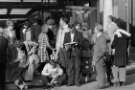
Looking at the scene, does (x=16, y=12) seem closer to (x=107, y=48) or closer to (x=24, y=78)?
(x=24, y=78)

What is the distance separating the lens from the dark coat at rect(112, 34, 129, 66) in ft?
35.8

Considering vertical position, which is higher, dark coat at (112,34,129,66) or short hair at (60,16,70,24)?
short hair at (60,16,70,24)

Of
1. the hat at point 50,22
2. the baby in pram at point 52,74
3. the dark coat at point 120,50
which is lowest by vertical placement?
the baby in pram at point 52,74

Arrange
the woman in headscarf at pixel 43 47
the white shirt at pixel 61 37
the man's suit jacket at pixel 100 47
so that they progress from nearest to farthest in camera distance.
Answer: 1. the man's suit jacket at pixel 100 47
2. the woman in headscarf at pixel 43 47
3. the white shirt at pixel 61 37

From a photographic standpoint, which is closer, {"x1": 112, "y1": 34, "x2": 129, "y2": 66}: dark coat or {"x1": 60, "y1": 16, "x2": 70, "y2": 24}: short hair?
{"x1": 112, "y1": 34, "x2": 129, "y2": 66}: dark coat

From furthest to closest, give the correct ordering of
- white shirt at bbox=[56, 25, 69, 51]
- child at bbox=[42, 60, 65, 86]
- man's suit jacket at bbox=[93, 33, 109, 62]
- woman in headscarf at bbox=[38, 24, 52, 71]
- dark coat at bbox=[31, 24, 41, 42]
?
dark coat at bbox=[31, 24, 41, 42] → white shirt at bbox=[56, 25, 69, 51] → woman in headscarf at bbox=[38, 24, 52, 71] → child at bbox=[42, 60, 65, 86] → man's suit jacket at bbox=[93, 33, 109, 62]

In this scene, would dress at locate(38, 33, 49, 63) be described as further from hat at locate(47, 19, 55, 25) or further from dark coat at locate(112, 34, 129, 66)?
dark coat at locate(112, 34, 129, 66)

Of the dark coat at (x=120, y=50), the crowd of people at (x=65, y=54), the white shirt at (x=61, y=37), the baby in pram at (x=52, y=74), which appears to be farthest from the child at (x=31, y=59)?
the dark coat at (x=120, y=50)

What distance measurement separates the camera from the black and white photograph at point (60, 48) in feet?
35.8

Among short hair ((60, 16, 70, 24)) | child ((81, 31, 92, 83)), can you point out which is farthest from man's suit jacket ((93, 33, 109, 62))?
short hair ((60, 16, 70, 24))

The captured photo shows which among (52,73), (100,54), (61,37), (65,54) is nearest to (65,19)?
(61,37)

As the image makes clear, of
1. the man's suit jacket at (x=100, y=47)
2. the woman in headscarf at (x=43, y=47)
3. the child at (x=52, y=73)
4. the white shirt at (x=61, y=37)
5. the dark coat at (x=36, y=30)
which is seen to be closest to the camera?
the man's suit jacket at (x=100, y=47)

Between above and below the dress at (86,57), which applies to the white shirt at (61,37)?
above

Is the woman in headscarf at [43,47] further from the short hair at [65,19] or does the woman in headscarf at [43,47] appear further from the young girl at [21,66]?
the short hair at [65,19]
